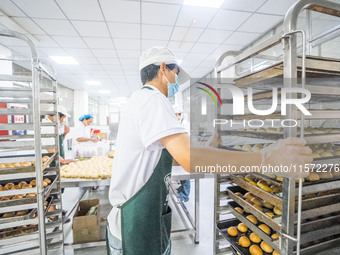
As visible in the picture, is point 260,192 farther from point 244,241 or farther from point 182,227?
point 182,227

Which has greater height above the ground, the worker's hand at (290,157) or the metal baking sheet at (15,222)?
the worker's hand at (290,157)

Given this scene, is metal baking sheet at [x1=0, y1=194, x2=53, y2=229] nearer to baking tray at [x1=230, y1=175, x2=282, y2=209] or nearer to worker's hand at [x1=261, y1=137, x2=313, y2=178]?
baking tray at [x1=230, y1=175, x2=282, y2=209]

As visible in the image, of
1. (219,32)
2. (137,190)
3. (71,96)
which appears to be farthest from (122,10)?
(71,96)

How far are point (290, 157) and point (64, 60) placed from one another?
6243mm

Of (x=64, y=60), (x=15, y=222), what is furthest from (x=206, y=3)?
(x=64, y=60)

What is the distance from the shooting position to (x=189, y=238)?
2.24m

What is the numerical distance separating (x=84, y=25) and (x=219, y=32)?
104 inches

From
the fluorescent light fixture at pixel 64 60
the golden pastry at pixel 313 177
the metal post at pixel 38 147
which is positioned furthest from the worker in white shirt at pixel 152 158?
the fluorescent light fixture at pixel 64 60

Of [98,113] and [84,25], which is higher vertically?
[84,25]

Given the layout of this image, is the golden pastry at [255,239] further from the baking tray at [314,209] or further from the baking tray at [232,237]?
the baking tray at [314,209]

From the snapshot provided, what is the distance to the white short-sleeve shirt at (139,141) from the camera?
71 cm

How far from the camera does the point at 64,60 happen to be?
5.32 meters

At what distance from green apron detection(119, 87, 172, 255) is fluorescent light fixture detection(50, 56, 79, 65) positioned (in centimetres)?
555

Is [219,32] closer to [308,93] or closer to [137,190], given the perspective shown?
[308,93]
